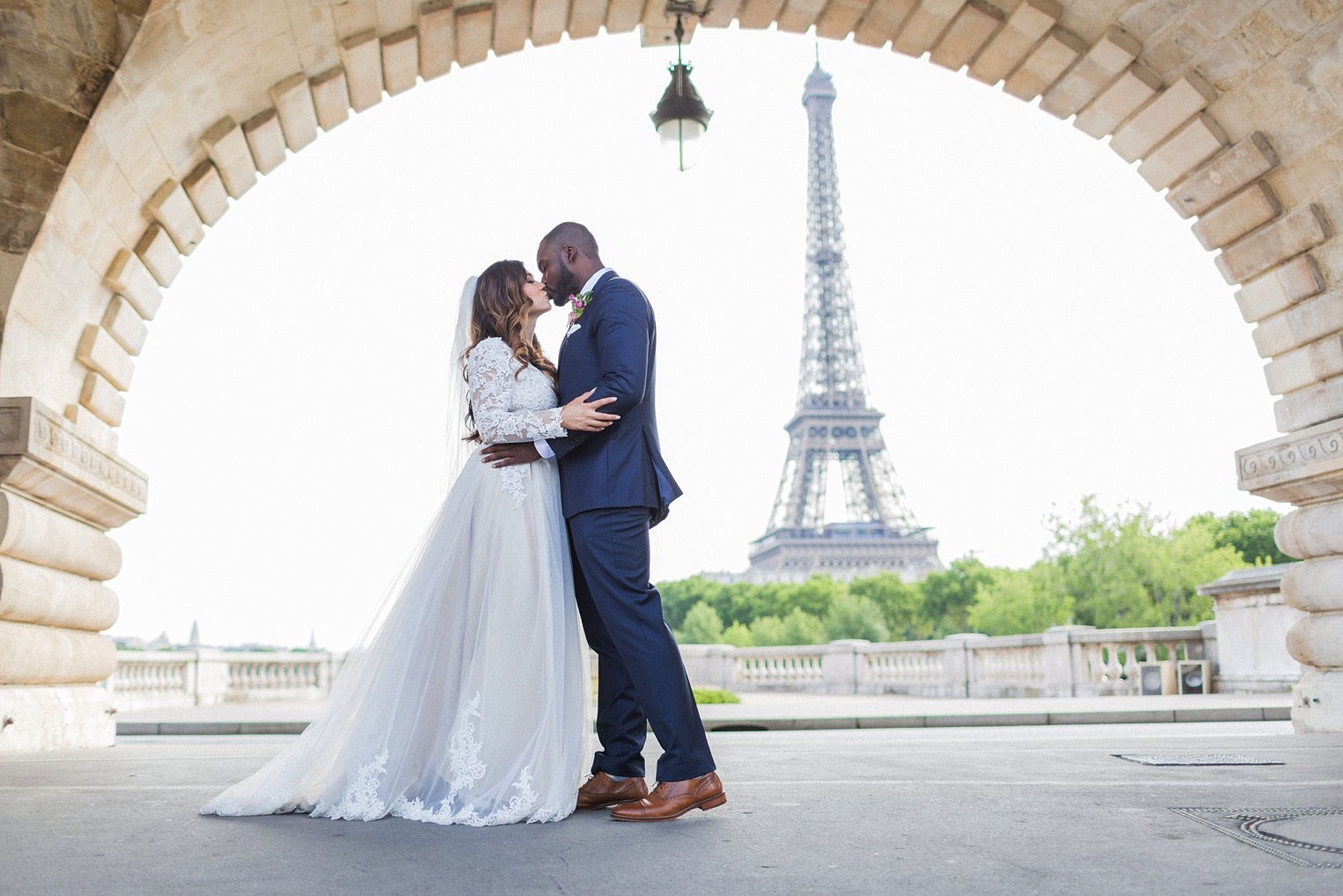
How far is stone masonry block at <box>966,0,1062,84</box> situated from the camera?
22.3 feet

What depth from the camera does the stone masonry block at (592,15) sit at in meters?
7.24

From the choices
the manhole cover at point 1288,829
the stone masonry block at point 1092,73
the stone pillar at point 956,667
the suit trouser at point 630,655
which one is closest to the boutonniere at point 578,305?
the suit trouser at point 630,655

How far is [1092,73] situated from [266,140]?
4944 millimetres

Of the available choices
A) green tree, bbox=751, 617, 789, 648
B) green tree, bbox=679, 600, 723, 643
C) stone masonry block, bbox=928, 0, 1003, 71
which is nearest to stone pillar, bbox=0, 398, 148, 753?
stone masonry block, bbox=928, 0, 1003, 71

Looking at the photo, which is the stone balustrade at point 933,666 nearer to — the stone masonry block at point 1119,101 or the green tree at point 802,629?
the stone masonry block at point 1119,101

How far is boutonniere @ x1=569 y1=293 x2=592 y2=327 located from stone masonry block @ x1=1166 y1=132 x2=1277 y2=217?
15.7 ft

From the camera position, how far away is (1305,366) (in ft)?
22.0

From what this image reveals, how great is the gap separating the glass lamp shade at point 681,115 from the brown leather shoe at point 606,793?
5.19 metres

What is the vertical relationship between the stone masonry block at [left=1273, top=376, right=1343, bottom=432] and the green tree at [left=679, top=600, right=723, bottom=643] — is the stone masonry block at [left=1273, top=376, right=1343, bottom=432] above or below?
above

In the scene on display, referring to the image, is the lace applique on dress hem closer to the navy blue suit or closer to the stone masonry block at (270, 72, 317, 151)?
the navy blue suit

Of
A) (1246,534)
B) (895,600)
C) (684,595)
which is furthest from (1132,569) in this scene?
(684,595)

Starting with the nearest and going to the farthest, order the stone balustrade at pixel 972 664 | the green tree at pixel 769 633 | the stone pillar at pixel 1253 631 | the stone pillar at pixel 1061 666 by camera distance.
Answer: the stone pillar at pixel 1253 631
the stone balustrade at pixel 972 664
the stone pillar at pixel 1061 666
the green tree at pixel 769 633

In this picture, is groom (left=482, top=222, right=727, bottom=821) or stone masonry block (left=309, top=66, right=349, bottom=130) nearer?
groom (left=482, top=222, right=727, bottom=821)

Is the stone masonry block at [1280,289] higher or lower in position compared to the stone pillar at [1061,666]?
higher
